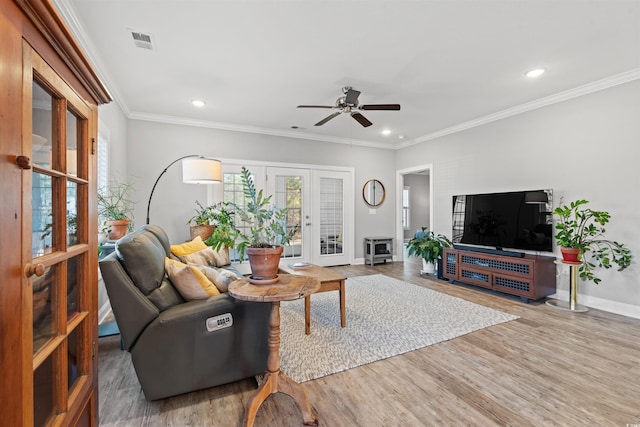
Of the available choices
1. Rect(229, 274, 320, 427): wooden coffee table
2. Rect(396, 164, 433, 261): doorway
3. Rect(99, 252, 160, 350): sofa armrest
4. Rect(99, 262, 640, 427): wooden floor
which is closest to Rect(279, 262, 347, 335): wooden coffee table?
Rect(99, 262, 640, 427): wooden floor

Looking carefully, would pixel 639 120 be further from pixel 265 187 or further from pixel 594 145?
pixel 265 187

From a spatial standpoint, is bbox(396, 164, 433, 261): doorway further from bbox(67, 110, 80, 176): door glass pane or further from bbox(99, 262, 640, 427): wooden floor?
bbox(67, 110, 80, 176): door glass pane

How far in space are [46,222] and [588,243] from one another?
15.4 ft

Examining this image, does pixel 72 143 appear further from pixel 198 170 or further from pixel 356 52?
pixel 198 170

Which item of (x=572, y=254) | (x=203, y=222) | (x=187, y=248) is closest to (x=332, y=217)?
(x=203, y=222)

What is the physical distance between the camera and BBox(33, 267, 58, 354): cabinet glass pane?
839mm

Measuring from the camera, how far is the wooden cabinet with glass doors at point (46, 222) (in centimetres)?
69

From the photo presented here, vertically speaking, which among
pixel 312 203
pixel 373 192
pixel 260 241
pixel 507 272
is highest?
pixel 373 192

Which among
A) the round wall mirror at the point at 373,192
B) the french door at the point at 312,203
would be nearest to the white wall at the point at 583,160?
the round wall mirror at the point at 373,192

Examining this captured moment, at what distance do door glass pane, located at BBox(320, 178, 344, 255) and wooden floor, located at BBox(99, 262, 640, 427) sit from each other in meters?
3.54

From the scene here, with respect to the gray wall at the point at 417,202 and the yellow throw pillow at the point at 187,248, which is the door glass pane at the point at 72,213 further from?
the gray wall at the point at 417,202

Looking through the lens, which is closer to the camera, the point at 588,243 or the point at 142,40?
the point at 142,40

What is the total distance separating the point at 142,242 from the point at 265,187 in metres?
3.64

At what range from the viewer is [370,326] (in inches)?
118
